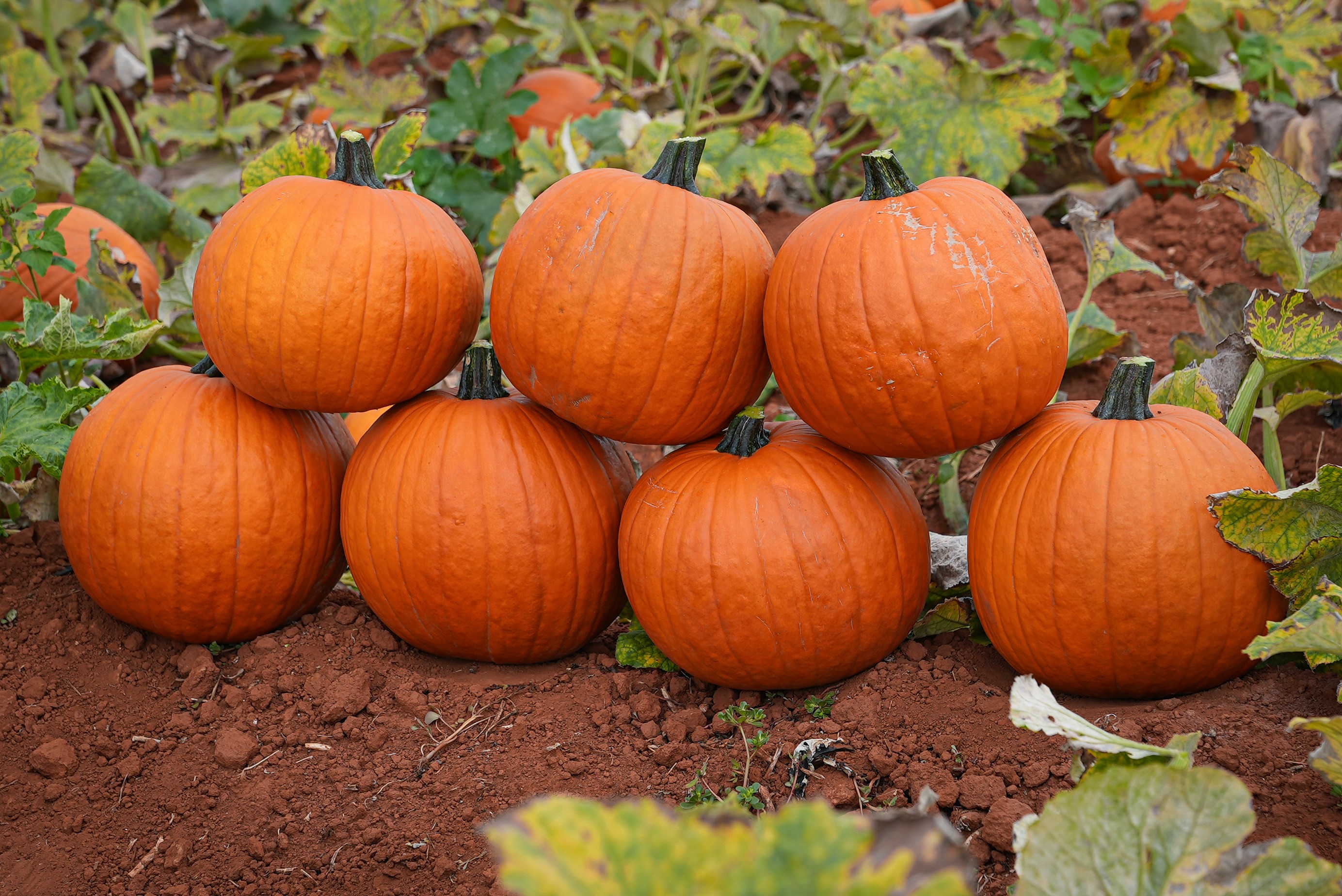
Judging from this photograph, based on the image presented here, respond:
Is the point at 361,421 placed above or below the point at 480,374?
below

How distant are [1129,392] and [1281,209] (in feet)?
2.72

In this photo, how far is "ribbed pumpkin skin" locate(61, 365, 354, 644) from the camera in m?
2.46

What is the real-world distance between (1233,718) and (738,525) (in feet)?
3.16

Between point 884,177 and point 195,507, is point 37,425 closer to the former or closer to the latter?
point 195,507

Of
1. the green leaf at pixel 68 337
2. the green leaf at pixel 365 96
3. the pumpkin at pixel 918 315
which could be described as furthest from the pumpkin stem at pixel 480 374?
the green leaf at pixel 365 96

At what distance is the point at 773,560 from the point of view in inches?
86.6

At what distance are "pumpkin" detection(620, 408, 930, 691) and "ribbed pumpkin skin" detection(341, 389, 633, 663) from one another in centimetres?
15

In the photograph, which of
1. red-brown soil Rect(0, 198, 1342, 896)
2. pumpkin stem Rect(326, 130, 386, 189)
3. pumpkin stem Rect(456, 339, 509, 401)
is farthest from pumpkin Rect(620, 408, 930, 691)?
pumpkin stem Rect(326, 130, 386, 189)

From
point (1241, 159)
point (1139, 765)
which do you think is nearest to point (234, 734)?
point (1139, 765)

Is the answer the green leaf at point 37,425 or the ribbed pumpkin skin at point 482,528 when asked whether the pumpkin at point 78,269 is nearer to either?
the green leaf at point 37,425

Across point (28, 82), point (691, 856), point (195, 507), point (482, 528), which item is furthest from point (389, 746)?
point (28, 82)

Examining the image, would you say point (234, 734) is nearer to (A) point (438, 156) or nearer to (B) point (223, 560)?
(B) point (223, 560)

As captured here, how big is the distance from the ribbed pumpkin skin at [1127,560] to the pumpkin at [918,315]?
156mm

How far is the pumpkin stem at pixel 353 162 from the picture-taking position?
241cm
